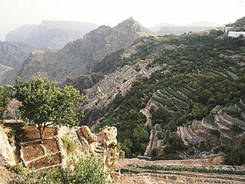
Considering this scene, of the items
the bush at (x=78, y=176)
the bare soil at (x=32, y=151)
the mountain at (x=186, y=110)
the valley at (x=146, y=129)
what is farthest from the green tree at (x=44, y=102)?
the mountain at (x=186, y=110)

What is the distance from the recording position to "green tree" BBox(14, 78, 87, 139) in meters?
16.4

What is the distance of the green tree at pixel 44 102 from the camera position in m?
16.4

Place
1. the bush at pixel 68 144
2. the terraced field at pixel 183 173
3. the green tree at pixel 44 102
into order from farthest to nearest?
the terraced field at pixel 183 173
the bush at pixel 68 144
the green tree at pixel 44 102

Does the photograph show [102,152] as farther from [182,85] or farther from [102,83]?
[102,83]

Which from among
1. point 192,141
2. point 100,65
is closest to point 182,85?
point 192,141

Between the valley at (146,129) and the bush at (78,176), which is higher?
the bush at (78,176)

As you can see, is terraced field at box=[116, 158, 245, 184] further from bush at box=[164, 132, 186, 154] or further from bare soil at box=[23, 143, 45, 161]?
bare soil at box=[23, 143, 45, 161]

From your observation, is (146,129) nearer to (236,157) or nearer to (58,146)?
(236,157)

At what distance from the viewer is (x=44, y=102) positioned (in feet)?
54.6

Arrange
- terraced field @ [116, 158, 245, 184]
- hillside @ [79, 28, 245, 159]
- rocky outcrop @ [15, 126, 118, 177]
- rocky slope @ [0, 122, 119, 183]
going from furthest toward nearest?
hillside @ [79, 28, 245, 159] < terraced field @ [116, 158, 245, 184] < rocky outcrop @ [15, 126, 118, 177] < rocky slope @ [0, 122, 119, 183]

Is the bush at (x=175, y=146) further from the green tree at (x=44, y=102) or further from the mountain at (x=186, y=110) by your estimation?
the green tree at (x=44, y=102)

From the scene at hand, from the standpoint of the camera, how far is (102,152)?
2230cm

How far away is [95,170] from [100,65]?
460ft

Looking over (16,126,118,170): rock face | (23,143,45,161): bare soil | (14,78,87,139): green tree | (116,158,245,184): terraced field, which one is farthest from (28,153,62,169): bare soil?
(116,158,245,184): terraced field
